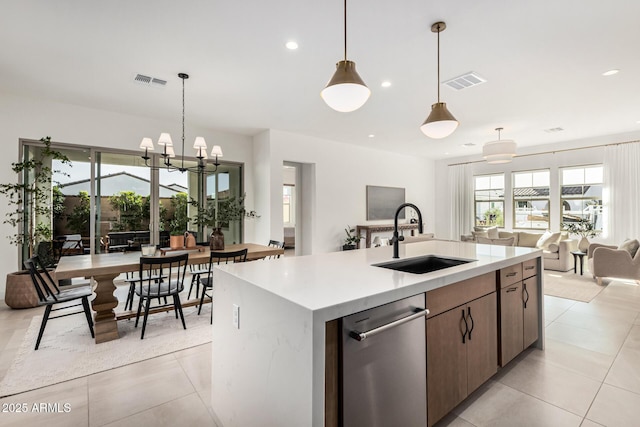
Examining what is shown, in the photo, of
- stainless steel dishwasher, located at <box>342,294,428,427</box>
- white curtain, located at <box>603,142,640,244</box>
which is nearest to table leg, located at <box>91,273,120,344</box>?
stainless steel dishwasher, located at <box>342,294,428,427</box>

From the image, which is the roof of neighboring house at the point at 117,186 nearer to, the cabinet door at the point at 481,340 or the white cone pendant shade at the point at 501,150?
the cabinet door at the point at 481,340

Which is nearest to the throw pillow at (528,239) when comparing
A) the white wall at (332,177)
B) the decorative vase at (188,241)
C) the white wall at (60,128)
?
the white wall at (332,177)

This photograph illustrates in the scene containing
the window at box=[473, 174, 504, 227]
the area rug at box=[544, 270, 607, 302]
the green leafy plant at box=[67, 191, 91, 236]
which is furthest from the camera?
the window at box=[473, 174, 504, 227]

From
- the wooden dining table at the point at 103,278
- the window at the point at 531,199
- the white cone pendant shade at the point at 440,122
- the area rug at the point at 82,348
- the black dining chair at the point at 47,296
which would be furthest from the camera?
the window at the point at 531,199

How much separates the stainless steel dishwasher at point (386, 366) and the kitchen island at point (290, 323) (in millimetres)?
53

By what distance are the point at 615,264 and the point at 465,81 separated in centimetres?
397

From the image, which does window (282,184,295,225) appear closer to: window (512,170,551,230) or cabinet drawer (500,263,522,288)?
window (512,170,551,230)

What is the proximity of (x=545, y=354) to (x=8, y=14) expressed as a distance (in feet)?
17.1

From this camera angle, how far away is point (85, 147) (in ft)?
15.9

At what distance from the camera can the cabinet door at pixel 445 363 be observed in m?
1.58

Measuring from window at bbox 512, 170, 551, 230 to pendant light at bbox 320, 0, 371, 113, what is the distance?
7.78 meters

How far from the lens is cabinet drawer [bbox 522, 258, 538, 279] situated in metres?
2.46

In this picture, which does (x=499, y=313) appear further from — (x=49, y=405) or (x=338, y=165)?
(x=338, y=165)

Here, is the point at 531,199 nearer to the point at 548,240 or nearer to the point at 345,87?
the point at 548,240
